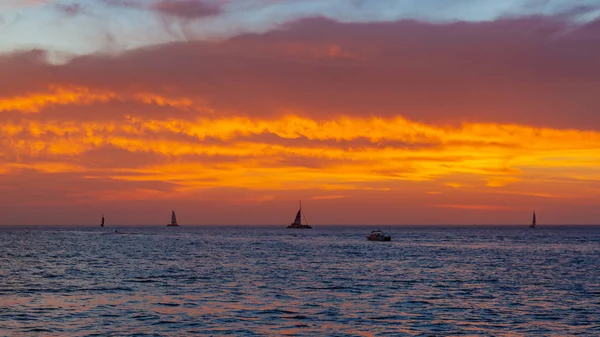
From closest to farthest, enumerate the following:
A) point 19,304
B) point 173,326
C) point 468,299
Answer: point 173,326
point 19,304
point 468,299

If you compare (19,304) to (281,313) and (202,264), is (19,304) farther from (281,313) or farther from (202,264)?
(202,264)

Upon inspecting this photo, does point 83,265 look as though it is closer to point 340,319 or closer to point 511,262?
point 340,319

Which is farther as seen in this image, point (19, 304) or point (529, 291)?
point (529, 291)

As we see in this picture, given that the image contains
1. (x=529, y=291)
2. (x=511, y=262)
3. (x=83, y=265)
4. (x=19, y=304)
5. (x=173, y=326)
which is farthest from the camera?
(x=511, y=262)

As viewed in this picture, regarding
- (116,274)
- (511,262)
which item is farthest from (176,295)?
(511,262)

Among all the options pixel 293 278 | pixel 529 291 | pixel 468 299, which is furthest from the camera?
pixel 293 278

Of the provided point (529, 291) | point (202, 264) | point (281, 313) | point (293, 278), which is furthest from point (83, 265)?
point (529, 291)

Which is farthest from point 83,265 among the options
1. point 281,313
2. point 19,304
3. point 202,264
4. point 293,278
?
point 281,313

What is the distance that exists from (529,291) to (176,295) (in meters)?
32.5

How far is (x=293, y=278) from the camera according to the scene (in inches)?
2756

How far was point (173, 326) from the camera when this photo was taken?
39625mm

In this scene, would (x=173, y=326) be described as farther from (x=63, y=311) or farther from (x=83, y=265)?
(x=83, y=265)

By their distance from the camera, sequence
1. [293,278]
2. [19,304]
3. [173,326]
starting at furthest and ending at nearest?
[293,278]
[19,304]
[173,326]

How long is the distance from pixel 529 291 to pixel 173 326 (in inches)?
1417
